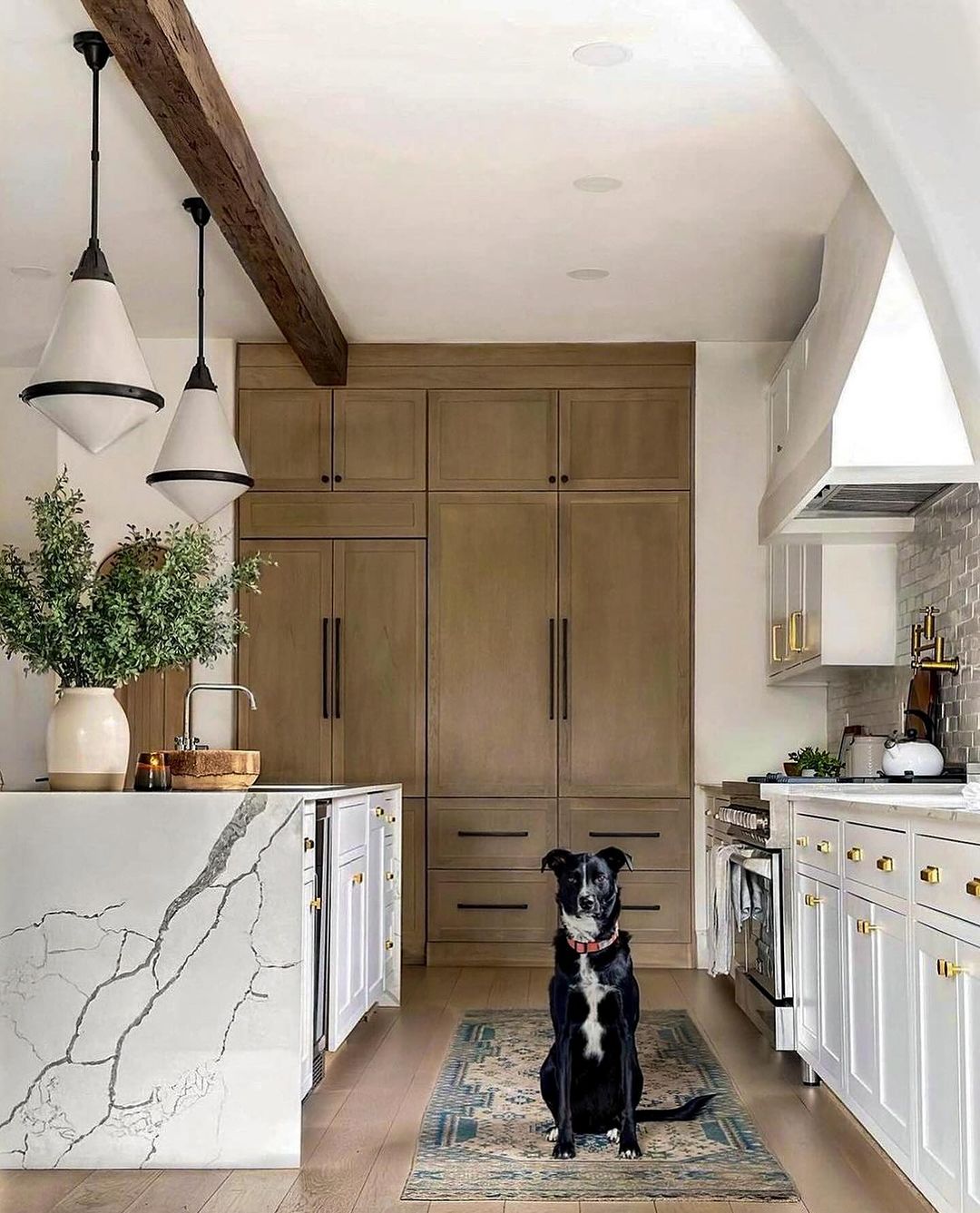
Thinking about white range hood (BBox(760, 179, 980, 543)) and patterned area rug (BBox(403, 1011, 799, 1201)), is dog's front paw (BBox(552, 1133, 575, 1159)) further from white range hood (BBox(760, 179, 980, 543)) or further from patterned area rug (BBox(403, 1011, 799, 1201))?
white range hood (BBox(760, 179, 980, 543))

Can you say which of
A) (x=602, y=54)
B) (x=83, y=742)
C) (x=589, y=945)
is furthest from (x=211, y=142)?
(x=589, y=945)

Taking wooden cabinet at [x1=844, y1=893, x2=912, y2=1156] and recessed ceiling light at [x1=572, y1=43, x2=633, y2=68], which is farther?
recessed ceiling light at [x1=572, y1=43, x2=633, y2=68]

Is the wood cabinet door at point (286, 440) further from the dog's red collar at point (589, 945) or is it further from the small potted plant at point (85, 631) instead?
the dog's red collar at point (589, 945)

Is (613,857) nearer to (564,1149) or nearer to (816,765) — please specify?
(564,1149)

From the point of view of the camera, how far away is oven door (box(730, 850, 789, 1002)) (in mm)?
4289

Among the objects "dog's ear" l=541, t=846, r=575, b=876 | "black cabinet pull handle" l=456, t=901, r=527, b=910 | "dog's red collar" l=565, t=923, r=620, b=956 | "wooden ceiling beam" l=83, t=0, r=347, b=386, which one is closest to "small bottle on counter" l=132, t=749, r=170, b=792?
"dog's ear" l=541, t=846, r=575, b=876

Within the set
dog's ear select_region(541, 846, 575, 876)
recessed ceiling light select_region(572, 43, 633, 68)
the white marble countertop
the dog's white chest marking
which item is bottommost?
the dog's white chest marking

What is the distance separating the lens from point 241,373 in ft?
21.7

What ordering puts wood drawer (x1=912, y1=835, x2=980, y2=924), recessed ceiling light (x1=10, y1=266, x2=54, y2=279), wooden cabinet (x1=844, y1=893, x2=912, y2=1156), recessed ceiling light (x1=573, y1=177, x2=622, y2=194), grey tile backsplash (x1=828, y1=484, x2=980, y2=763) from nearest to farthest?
wood drawer (x1=912, y1=835, x2=980, y2=924) → wooden cabinet (x1=844, y1=893, x2=912, y2=1156) → grey tile backsplash (x1=828, y1=484, x2=980, y2=763) → recessed ceiling light (x1=573, y1=177, x2=622, y2=194) → recessed ceiling light (x1=10, y1=266, x2=54, y2=279)

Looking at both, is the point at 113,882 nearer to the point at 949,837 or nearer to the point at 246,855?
the point at 246,855

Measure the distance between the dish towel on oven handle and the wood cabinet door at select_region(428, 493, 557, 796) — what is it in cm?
153

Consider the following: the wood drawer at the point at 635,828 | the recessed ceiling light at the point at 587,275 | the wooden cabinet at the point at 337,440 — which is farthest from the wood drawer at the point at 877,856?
the wooden cabinet at the point at 337,440

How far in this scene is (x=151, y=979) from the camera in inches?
129

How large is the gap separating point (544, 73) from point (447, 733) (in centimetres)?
341
